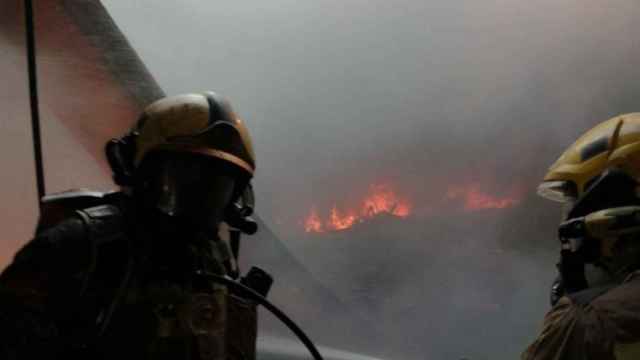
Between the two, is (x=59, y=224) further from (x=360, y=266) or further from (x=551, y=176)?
(x=360, y=266)

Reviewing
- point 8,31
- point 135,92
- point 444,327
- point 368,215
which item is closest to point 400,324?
point 444,327

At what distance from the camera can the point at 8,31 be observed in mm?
2881

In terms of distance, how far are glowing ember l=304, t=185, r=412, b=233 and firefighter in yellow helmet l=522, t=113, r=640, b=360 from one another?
3.08 meters

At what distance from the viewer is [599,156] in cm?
153

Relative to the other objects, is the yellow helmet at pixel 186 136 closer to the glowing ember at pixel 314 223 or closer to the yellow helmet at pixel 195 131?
the yellow helmet at pixel 195 131

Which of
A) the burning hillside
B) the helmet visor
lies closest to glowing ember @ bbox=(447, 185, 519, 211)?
the burning hillside

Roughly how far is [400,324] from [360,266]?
51 cm

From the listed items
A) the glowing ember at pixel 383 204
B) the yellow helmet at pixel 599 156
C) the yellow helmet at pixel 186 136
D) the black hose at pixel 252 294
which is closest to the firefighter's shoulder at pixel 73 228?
the yellow helmet at pixel 186 136

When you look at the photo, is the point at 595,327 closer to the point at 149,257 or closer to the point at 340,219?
the point at 149,257

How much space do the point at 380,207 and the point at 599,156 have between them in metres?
3.30

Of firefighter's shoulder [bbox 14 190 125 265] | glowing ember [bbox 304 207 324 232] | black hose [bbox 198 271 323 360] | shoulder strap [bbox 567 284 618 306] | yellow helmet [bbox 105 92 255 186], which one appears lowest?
glowing ember [bbox 304 207 324 232]

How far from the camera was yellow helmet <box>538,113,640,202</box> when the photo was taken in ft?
4.85

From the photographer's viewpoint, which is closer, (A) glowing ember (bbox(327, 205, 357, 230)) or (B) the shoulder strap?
(B) the shoulder strap

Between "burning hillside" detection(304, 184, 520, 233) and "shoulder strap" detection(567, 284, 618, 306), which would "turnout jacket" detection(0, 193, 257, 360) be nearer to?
Answer: "shoulder strap" detection(567, 284, 618, 306)
